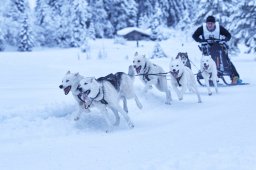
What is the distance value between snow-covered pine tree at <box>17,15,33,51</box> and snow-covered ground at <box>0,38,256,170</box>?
23.2 m

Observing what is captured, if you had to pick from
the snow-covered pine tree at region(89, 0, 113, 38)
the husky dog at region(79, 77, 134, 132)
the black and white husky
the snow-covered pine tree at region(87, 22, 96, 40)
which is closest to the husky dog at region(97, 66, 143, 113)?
the black and white husky

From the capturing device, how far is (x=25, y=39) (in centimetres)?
3188

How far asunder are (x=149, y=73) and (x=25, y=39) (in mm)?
24937

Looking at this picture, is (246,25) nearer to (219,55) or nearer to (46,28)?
(219,55)

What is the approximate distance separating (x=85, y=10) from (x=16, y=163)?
1285 inches

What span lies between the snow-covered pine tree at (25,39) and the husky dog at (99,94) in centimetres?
2650

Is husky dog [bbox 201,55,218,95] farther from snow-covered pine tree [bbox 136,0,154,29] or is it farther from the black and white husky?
snow-covered pine tree [bbox 136,0,154,29]

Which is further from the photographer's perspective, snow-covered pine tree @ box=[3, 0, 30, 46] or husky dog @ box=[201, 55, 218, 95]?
snow-covered pine tree @ box=[3, 0, 30, 46]

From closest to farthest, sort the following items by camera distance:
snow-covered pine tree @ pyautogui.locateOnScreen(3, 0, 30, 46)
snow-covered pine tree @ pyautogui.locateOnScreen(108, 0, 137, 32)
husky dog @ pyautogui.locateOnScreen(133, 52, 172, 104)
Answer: husky dog @ pyautogui.locateOnScreen(133, 52, 172, 104) < snow-covered pine tree @ pyautogui.locateOnScreen(3, 0, 30, 46) < snow-covered pine tree @ pyautogui.locateOnScreen(108, 0, 137, 32)

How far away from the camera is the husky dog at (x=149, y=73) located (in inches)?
329

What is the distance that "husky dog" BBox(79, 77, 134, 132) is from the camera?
594 cm

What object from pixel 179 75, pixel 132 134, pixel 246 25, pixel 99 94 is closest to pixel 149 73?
pixel 179 75

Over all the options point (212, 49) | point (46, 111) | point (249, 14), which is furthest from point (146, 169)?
point (249, 14)

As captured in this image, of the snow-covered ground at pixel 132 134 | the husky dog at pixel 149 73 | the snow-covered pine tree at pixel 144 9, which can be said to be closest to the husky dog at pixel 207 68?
the snow-covered ground at pixel 132 134
